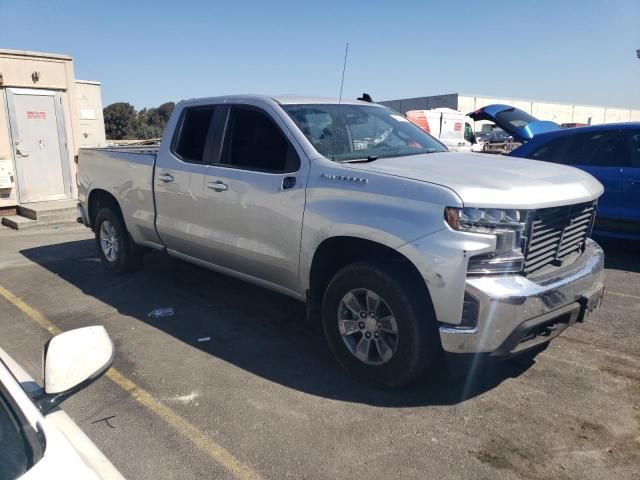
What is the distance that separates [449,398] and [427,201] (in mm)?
1373

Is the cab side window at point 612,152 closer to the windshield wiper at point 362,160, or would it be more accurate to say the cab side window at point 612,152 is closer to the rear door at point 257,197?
the windshield wiper at point 362,160

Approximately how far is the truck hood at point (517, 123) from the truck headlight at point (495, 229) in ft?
18.2

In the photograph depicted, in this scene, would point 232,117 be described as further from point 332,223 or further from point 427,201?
point 427,201

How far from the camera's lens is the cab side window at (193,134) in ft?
16.6

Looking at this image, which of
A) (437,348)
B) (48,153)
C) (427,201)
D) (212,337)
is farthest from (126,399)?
(48,153)

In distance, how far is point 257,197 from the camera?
14.2 ft

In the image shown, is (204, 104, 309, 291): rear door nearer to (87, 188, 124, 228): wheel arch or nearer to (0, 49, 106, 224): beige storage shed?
(87, 188, 124, 228): wheel arch

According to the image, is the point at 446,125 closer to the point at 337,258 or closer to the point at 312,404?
the point at 337,258

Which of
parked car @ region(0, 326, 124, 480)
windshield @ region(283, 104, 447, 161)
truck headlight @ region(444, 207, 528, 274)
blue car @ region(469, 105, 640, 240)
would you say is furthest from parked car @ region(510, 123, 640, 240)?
parked car @ region(0, 326, 124, 480)

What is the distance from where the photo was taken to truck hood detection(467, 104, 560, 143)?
856cm

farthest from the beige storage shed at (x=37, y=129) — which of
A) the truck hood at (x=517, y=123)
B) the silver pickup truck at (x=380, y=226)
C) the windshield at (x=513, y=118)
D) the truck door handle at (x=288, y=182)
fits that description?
the windshield at (x=513, y=118)

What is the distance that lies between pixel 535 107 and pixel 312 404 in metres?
66.9

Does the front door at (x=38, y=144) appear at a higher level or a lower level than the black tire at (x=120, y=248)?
higher

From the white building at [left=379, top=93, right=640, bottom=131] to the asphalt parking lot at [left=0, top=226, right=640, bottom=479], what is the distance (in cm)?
4708
